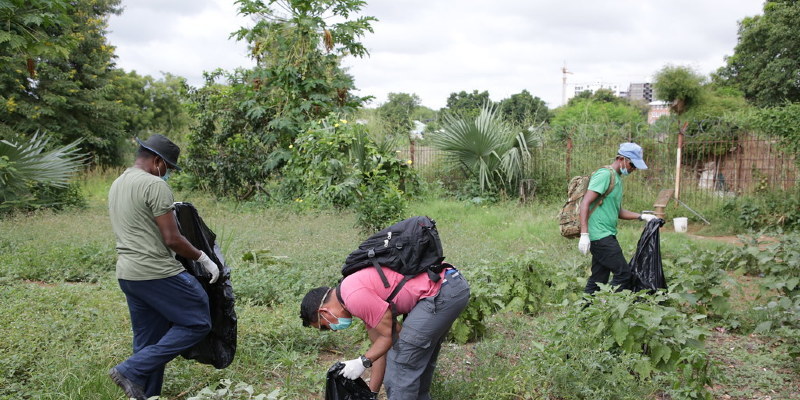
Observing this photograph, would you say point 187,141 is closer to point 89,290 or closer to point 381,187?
point 381,187

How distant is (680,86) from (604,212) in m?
21.6

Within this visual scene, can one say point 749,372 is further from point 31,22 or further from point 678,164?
point 678,164

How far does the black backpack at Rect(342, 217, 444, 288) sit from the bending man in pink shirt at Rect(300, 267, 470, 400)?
48 millimetres

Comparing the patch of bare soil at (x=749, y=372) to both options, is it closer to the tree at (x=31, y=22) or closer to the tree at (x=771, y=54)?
the tree at (x=31, y=22)

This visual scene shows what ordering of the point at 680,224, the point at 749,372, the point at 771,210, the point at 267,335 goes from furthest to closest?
the point at 680,224 < the point at 771,210 < the point at 267,335 < the point at 749,372

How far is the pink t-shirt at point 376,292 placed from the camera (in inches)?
108

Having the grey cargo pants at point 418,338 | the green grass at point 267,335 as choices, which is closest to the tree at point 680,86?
the green grass at point 267,335

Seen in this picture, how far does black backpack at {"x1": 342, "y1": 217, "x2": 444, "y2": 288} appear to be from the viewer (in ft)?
9.17

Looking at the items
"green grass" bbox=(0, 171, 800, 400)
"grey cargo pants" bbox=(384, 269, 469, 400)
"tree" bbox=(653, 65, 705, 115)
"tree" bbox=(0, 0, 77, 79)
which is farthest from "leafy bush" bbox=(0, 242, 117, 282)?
"tree" bbox=(653, 65, 705, 115)

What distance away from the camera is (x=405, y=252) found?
9.14ft

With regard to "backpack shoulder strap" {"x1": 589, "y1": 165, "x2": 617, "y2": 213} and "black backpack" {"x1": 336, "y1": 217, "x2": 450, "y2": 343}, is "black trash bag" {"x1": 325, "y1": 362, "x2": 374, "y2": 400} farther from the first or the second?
"backpack shoulder strap" {"x1": 589, "y1": 165, "x2": 617, "y2": 213}

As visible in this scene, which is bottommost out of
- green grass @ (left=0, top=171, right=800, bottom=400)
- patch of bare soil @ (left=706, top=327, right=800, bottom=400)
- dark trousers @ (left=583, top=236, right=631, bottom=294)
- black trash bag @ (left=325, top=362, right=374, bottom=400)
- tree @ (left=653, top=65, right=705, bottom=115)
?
patch of bare soil @ (left=706, top=327, right=800, bottom=400)

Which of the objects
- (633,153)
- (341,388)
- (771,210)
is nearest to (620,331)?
(341,388)

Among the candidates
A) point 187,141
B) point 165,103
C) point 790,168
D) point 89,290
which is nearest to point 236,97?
point 187,141
